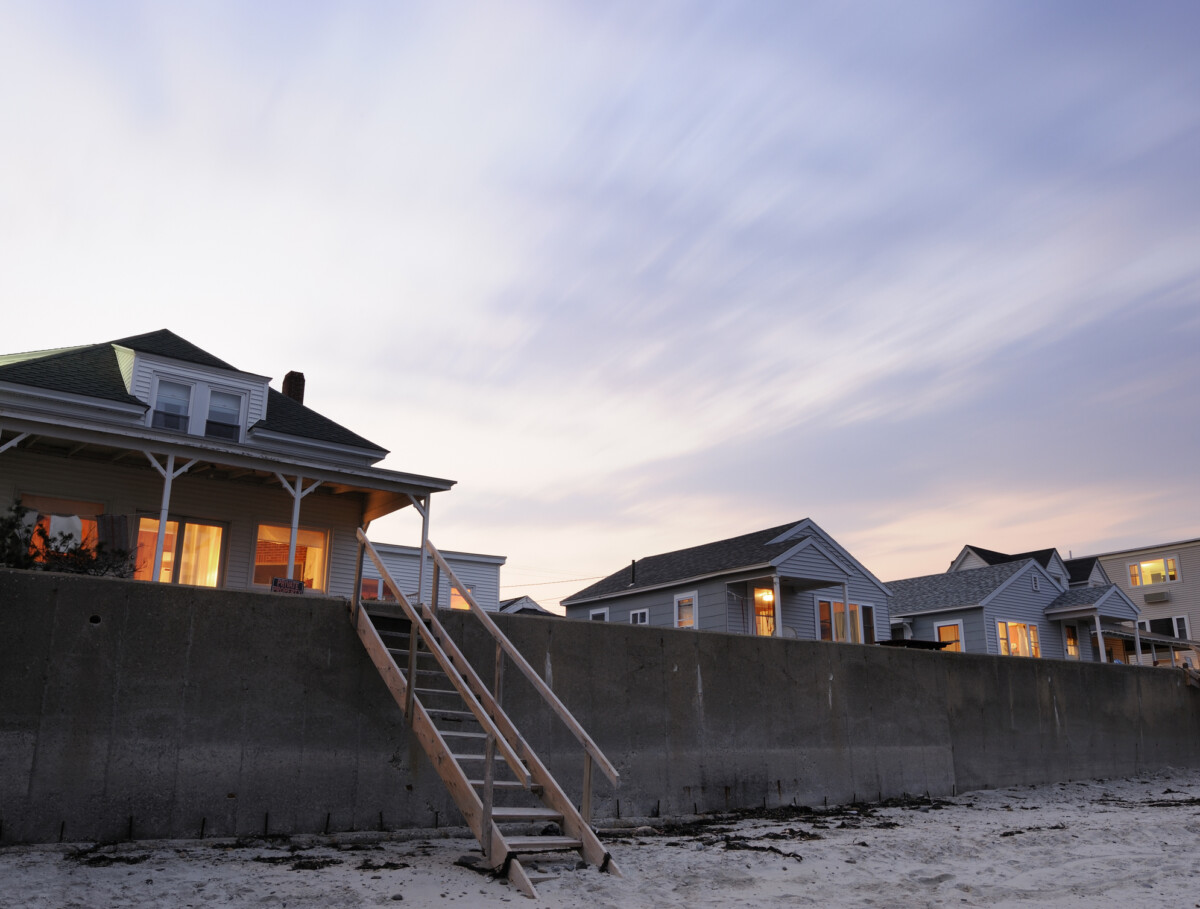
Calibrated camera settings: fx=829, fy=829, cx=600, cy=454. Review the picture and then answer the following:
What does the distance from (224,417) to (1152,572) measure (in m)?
45.4

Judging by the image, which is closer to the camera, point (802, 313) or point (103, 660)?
point (103, 660)

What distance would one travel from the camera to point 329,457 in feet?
62.6

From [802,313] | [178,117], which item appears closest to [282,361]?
[178,117]

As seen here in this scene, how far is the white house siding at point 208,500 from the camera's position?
1436 centimetres

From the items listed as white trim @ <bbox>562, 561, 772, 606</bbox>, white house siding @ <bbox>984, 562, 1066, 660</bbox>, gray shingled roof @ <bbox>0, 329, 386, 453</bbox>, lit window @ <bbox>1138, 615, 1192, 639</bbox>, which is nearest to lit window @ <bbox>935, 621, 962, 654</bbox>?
white house siding @ <bbox>984, 562, 1066, 660</bbox>

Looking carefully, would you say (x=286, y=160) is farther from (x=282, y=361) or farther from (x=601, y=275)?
(x=282, y=361)

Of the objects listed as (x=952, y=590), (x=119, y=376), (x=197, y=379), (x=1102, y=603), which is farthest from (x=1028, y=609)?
(x=119, y=376)

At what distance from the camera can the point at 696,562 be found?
27.2 metres

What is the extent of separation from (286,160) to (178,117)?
1.90 meters

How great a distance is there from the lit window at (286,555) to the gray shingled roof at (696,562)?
1223 cm

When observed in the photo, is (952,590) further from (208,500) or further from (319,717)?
(319,717)

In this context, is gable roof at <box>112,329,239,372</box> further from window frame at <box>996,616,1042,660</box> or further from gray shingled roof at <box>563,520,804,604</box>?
window frame at <box>996,616,1042,660</box>

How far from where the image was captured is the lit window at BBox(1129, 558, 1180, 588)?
42562mm

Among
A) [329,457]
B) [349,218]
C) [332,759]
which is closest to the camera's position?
[332,759]
